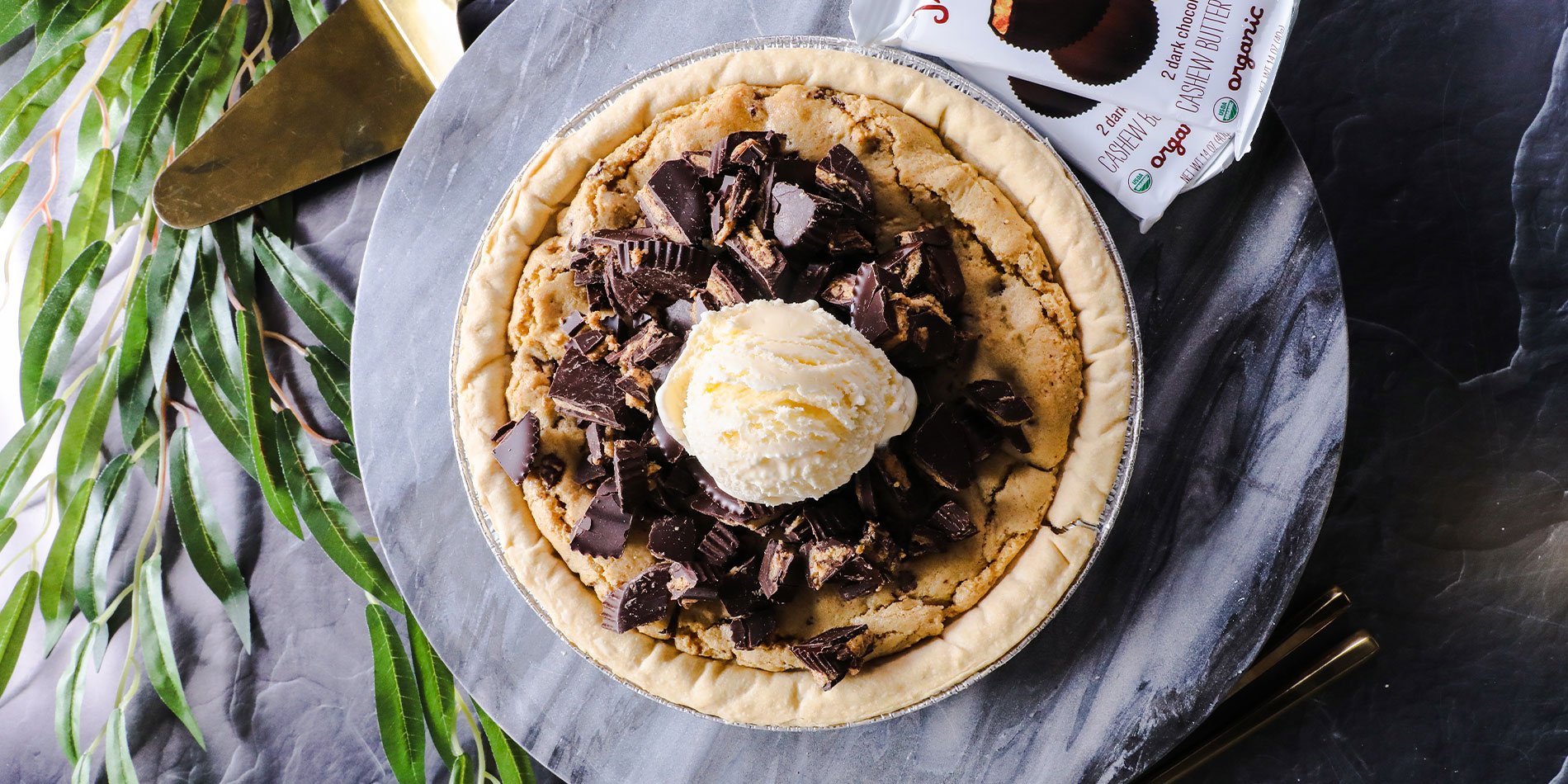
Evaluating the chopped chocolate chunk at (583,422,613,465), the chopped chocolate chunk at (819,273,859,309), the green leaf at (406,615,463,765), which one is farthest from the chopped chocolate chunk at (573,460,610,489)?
the green leaf at (406,615,463,765)

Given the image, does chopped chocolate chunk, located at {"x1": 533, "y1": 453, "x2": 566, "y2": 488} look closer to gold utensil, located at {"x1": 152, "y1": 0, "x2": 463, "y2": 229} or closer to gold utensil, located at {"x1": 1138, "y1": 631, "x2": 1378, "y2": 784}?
gold utensil, located at {"x1": 152, "y1": 0, "x2": 463, "y2": 229}

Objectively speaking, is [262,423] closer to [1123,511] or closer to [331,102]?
[331,102]

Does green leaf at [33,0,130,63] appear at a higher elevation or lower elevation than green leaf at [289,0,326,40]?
higher

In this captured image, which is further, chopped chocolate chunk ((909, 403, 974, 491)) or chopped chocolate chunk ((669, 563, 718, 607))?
chopped chocolate chunk ((669, 563, 718, 607))

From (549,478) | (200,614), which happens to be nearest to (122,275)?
(200,614)

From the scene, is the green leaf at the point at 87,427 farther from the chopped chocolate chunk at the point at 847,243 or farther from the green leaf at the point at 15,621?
the chopped chocolate chunk at the point at 847,243

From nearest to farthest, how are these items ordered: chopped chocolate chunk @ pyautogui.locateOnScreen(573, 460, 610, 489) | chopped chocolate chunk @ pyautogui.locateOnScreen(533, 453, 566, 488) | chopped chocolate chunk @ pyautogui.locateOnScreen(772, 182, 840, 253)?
chopped chocolate chunk @ pyautogui.locateOnScreen(772, 182, 840, 253) < chopped chocolate chunk @ pyautogui.locateOnScreen(573, 460, 610, 489) < chopped chocolate chunk @ pyautogui.locateOnScreen(533, 453, 566, 488)

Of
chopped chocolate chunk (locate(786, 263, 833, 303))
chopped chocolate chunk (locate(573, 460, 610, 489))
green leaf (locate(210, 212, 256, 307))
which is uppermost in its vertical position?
green leaf (locate(210, 212, 256, 307))
